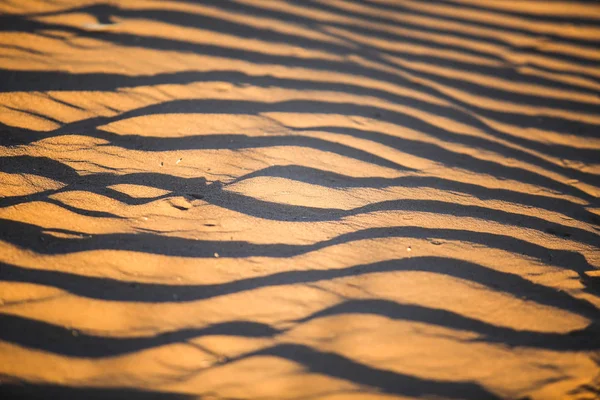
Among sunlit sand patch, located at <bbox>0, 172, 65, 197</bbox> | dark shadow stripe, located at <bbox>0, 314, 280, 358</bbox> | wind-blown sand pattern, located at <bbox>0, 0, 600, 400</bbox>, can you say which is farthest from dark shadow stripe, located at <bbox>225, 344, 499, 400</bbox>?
sunlit sand patch, located at <bbox>0, 172, 65, 197</bbox>

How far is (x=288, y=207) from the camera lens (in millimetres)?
2010

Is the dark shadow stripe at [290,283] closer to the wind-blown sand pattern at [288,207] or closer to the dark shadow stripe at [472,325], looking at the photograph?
the wind-blown sand pattern at [288,207]

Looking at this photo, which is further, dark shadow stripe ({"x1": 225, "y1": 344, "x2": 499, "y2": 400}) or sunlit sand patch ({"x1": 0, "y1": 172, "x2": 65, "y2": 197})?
sunlit sand patch ({"x1": 0, "y1": 172, "x2": 65, "y2": 197})

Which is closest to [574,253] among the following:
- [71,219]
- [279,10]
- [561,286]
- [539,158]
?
[561,286]

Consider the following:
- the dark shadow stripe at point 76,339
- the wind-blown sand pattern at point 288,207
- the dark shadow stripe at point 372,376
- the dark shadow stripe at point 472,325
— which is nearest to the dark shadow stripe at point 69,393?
the wind-blown sand pattern at point 288,207

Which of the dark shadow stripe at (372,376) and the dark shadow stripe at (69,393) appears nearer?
the dark shadow stripe at (69,393)

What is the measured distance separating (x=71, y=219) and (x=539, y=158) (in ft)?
8.90

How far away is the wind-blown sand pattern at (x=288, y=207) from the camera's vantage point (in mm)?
1483

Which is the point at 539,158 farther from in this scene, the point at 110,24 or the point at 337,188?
the point at 110,24

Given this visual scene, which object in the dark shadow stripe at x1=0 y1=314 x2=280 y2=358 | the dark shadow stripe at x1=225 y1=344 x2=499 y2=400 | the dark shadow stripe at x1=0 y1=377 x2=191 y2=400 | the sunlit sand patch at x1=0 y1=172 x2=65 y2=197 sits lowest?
the dark shadow stripe at x1=0 y1=377 x2=191 y2=400

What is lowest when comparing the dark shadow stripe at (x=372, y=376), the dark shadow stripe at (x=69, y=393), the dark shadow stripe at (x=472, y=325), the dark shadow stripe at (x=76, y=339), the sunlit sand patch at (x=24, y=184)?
the dark shadow stripe at (x=69, y=393)

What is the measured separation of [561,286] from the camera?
1823 millimetres

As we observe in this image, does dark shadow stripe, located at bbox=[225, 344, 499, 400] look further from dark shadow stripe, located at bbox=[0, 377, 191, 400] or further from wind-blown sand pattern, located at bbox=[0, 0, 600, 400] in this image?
dark shadow stripe, located at bbox=[0, 377, 191, 400]

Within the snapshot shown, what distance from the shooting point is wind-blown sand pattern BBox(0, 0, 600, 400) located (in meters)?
1.48
